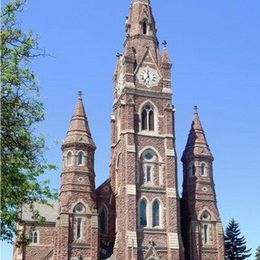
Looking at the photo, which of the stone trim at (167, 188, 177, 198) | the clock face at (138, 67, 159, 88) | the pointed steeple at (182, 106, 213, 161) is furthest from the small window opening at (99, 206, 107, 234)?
the clock face at (138, 67, 159, 88)

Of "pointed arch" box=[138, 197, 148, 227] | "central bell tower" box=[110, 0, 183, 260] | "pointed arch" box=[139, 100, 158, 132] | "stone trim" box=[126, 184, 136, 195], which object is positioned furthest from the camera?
"pointed arch" box=[139, 100, 158, 132]

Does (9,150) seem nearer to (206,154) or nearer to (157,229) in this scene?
(157,229)

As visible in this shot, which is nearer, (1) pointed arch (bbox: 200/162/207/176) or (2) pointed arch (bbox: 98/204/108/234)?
(2) pointed arch (bbox: 98/204/108/234)

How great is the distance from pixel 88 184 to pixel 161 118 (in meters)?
10.5

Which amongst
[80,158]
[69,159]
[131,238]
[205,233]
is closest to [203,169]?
[205,233]

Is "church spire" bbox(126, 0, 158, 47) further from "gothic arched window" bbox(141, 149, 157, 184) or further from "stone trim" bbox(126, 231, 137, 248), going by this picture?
"stone trim" bbox(126, 231, 137, 248)

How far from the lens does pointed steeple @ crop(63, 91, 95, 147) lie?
184 feet

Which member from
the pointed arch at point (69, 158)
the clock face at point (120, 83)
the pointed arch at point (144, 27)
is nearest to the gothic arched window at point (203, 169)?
the clock face at point (120, 83)

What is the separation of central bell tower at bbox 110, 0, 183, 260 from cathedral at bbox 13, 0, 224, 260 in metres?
0.10

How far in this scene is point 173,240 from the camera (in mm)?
52875

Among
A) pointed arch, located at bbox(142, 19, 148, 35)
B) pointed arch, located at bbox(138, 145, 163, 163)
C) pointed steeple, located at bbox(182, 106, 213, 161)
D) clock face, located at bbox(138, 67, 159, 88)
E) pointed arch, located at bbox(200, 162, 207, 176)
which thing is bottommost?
pointed arch, located at bbox(200, 162, 207, 176)

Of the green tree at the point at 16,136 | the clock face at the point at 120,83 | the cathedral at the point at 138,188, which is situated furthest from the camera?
the clock face at the point at 120,83

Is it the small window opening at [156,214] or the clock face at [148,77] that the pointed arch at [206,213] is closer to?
the small window opening at [156,214]

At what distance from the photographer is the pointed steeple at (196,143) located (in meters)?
59.4
